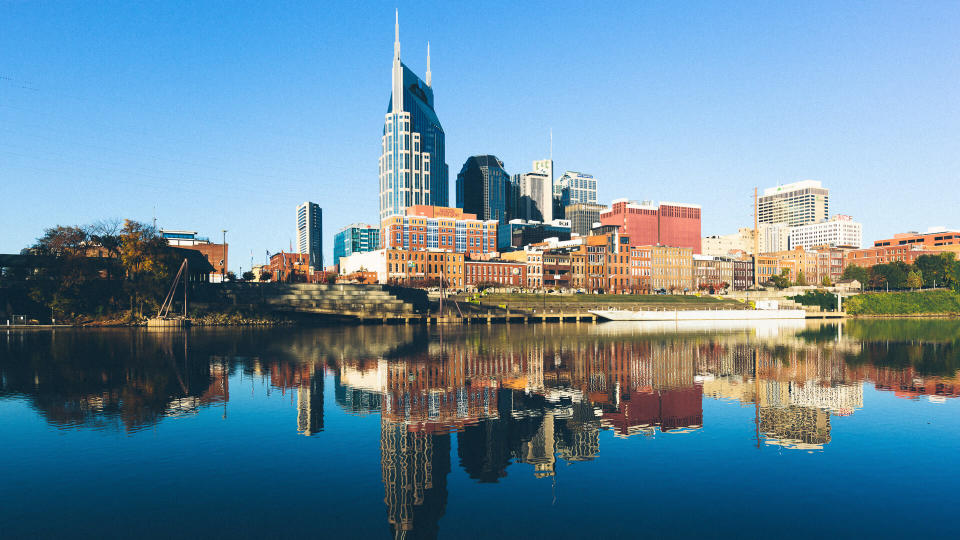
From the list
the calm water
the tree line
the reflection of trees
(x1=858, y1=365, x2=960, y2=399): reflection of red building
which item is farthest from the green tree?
(x1=858, y1=365, x2=960, y2=399): reflection of red building

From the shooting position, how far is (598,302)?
159625 mm

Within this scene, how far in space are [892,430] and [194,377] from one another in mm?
41829

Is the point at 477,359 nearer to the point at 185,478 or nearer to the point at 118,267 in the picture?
the point at 185,478

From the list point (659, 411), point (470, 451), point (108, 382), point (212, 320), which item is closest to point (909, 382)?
point (659, 411)

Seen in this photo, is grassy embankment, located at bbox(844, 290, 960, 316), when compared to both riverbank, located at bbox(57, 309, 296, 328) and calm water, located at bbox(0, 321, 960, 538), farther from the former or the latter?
riverbank, located at bbox(57, 309, 296, 328)

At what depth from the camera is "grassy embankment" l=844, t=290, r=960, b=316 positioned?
182m

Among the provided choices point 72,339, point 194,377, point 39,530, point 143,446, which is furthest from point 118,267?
point 39,530

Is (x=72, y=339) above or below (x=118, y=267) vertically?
below

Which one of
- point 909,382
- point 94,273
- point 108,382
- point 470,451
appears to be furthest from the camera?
point 94,273

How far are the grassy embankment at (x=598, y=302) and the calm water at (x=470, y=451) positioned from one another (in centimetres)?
10168

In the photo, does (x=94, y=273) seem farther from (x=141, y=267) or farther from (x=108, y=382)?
(x=108, y=382)

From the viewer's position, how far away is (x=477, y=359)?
55.6m

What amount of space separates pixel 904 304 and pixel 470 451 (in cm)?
20935

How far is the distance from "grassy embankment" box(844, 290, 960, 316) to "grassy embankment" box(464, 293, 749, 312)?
42790 millimetres
